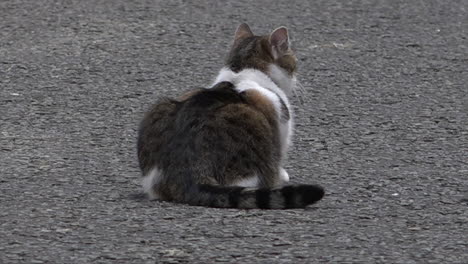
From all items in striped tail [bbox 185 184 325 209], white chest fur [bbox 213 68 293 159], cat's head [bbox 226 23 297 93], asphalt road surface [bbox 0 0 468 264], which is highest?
cat's head [bbox 226 23 297 93]

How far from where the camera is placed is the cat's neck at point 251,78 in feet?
22.6

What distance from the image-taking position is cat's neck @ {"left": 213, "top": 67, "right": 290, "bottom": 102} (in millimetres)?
6887

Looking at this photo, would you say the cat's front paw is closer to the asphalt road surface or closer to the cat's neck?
the asphalt road surface

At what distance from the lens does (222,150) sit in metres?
6.13

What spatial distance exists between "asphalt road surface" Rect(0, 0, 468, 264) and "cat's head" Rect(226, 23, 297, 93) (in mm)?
515

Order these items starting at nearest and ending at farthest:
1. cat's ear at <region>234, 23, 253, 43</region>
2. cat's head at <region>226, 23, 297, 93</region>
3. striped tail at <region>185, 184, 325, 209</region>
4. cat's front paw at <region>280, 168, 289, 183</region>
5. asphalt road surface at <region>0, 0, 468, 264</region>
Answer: asphalt road surface at <region>0, 0, 468, 264</region>
striped tail at <region>185, 184, 325, 209</region>
cat's front paw at <region>280, 168, 289, 183</region>
cat's head at <region>226, 23, 297, 93</region>
cat's ear at <region>234, 23, 253, 43</region>

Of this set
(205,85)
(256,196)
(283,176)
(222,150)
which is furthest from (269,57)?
(205,85)

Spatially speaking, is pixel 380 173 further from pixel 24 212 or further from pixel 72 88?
pixel 72 88

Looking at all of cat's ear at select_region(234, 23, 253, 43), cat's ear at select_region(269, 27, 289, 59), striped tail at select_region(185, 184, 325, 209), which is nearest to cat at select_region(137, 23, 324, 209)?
striped tail at select_region(185, 184, 325, 209)

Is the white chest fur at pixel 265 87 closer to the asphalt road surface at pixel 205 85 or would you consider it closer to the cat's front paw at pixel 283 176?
the cat's front paw at pixel 283 176

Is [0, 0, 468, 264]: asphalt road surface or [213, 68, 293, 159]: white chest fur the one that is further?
[213, 68, 293, 159]: white chest fur

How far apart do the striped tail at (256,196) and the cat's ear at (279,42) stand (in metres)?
1.43

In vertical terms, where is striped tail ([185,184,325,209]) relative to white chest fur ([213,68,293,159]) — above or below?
below

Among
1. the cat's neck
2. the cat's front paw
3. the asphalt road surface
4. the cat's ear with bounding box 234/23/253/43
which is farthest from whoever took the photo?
the cat's ear with bounding box 234/23/253/43
